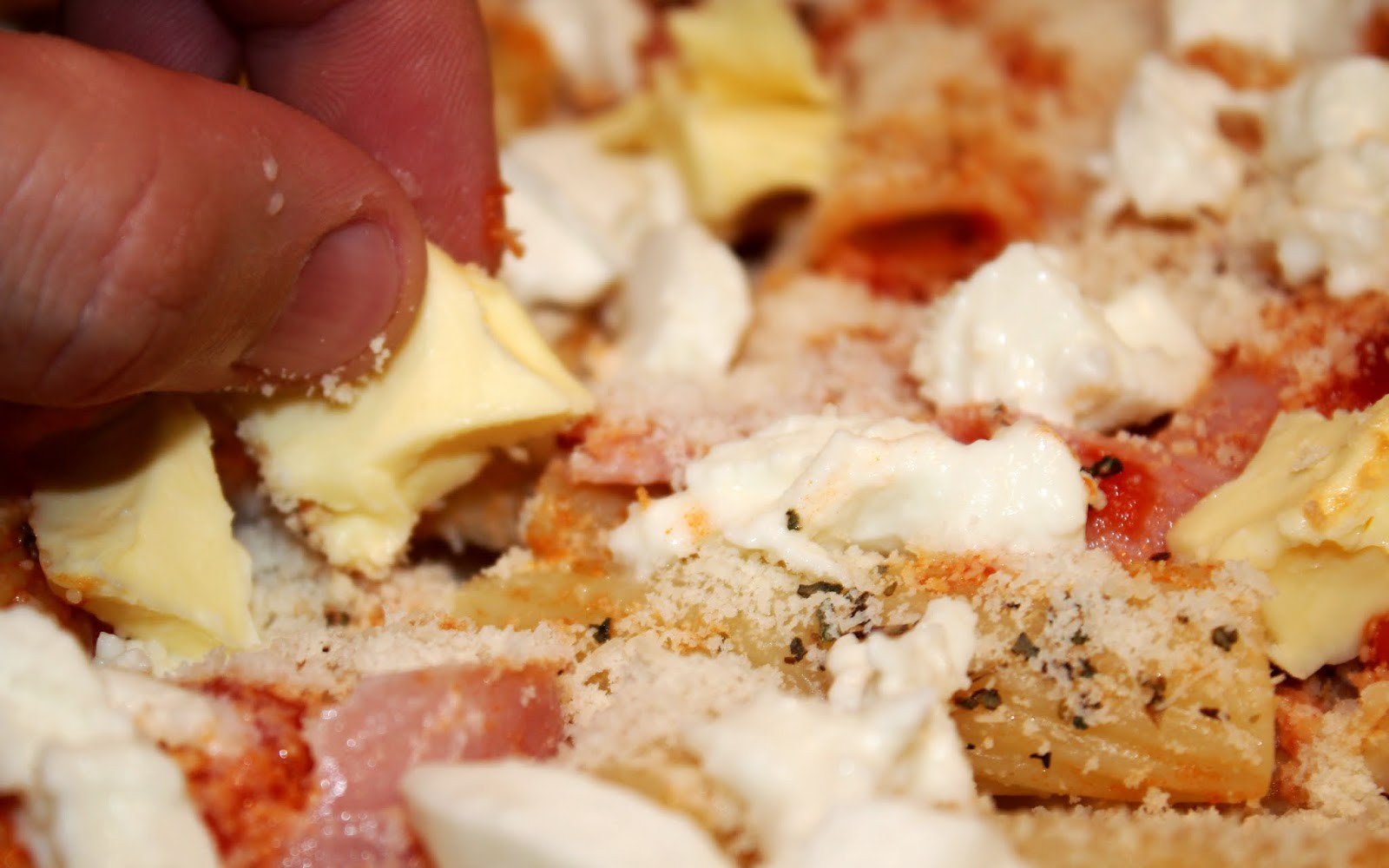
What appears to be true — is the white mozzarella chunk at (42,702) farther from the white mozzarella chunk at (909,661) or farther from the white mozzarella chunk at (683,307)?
the white mozzarella chunk at (683,307)

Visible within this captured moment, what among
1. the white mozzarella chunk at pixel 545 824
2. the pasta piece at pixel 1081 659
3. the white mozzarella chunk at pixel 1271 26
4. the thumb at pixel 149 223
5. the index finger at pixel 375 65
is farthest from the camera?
the white mozzarella chunk at pixel 1271 26

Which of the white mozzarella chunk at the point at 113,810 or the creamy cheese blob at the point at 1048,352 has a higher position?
the creamy cheese blob at the point at 1048,352

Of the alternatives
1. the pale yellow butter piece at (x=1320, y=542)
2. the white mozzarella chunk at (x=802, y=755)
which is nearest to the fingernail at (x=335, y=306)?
the white mozzarella chunk at (x=802, y=755)

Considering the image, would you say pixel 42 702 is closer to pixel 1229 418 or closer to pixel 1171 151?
pixel 1229 418

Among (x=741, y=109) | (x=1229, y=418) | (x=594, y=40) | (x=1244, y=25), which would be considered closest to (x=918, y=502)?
(x=1229, y=418)

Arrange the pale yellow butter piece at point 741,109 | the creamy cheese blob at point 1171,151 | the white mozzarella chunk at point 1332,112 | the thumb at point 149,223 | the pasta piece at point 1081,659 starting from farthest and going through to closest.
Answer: the pale yellow butter piece at point 741,109, the creamy cheese blob at point 1171,151, the white mozzarella chunk at point 1332,112, the pasta piece at point 1081,659, the thumb at point 149,223

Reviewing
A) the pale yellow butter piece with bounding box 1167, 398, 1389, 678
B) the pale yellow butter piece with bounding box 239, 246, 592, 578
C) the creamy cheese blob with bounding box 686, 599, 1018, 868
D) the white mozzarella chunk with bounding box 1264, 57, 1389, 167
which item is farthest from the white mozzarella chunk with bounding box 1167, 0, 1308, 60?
the creamy cheese blob with bounding box 686, 599, 1018, 868

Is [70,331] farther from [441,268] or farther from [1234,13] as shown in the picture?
[1234,13]
